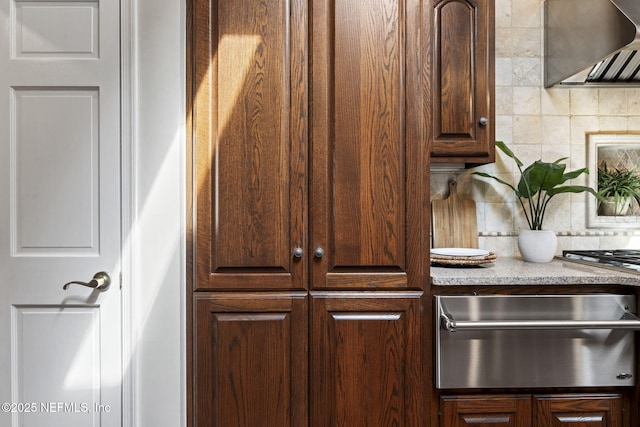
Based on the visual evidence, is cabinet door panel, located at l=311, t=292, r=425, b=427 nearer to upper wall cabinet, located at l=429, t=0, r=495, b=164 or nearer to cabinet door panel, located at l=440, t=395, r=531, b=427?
cabinet door panel, located at l=440, t=395, r=531, b=427

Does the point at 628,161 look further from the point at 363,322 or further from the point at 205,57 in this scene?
the point at 205,57

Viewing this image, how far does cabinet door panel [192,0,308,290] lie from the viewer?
149 centimetres

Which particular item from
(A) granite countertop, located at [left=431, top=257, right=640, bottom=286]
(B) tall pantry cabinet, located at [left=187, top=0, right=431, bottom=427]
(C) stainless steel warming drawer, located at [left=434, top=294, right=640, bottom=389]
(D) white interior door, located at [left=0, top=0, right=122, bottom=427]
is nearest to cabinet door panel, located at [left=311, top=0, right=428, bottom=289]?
(B) tall pantry cabinet, located at [left=187, top=0, right=431, bottom=427]

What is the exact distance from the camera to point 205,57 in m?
1.48

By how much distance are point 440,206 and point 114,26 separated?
158 cm

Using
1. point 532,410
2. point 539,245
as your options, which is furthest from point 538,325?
point 539,245

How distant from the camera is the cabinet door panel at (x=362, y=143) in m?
1.51

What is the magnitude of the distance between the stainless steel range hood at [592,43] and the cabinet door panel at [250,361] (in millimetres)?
1624

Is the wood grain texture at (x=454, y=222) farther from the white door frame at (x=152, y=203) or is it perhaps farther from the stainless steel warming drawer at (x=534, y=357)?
the white door frame at (x=152, y=203)

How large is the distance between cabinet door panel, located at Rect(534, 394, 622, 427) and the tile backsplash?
2.50 feet

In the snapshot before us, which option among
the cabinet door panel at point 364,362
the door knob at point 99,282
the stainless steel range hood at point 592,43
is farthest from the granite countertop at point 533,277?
the door knob at point 99,282

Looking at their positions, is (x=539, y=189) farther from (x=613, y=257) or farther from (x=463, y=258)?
(x=463, y=258)

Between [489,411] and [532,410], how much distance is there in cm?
16

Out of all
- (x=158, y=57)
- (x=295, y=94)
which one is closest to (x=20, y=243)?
(x=158, y=57)
